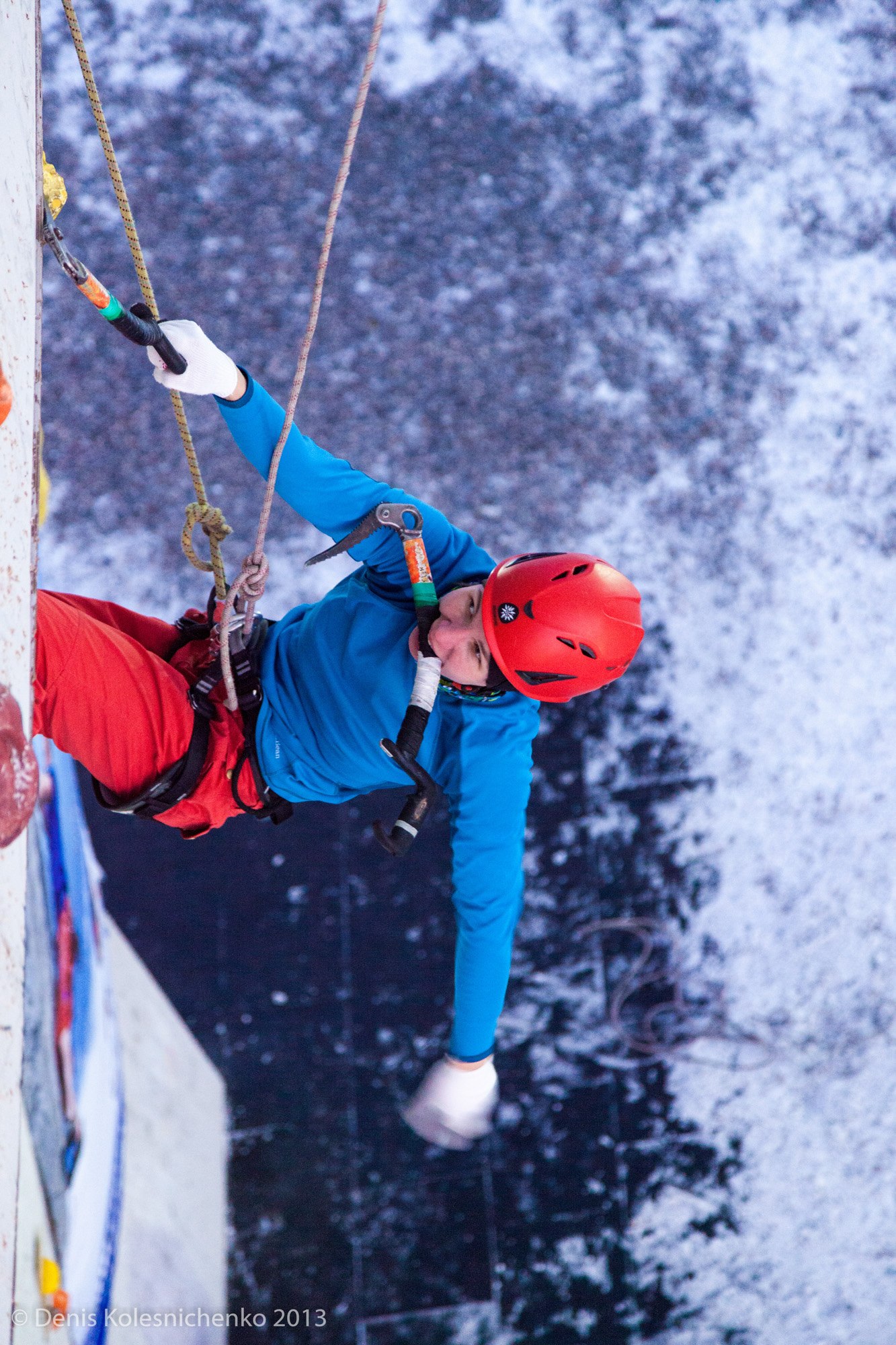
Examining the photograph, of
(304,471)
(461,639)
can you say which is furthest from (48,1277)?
(304,471)

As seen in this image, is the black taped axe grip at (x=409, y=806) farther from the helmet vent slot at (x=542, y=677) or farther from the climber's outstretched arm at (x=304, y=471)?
the climber's outstretched arm at (x=304, y=471)

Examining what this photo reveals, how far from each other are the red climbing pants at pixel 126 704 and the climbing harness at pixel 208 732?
15 millimetres

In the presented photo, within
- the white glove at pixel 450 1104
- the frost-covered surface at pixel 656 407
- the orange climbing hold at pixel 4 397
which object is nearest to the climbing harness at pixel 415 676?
the white glove at pixel 450 1104

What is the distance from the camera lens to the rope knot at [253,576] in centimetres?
140

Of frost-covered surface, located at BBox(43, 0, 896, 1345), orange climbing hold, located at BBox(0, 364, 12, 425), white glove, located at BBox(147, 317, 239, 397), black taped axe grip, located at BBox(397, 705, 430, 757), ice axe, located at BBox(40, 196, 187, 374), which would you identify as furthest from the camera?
frost-covered surface, located at BBox(43, 0, 896, 1345)

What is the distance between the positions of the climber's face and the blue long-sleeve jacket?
0.05 meters

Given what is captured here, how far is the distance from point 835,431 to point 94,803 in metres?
2.25

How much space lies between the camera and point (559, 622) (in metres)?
1.50

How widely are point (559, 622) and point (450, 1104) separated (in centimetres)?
79

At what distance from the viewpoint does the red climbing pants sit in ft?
4.80

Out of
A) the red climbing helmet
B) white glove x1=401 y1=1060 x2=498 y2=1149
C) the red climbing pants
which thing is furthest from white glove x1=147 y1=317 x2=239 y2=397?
white glove x1=401 y1=1060 x2=498 y2=1149

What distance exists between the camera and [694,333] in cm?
289

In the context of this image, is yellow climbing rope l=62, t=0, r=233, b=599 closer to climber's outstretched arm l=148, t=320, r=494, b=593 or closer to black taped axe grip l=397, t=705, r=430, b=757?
climber's outstretched arm l=148, t=320, r=494, b=593

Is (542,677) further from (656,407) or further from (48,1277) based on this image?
(656,407)
